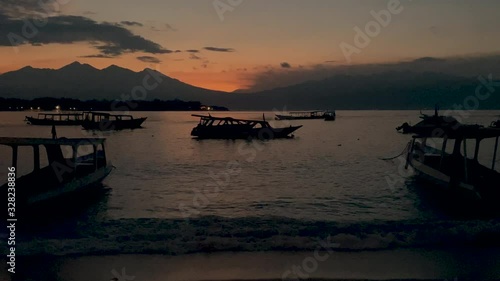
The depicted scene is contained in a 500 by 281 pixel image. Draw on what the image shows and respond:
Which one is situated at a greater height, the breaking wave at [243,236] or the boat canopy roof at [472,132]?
the boat canopy roof at [472,132]

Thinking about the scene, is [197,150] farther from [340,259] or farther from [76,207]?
[340,259]

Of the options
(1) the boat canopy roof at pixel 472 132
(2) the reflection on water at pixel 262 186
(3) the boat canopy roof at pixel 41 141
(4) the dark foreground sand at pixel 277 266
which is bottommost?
(2) the reflection on water at pixel 262 186

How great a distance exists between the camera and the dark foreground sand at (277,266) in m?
8.44

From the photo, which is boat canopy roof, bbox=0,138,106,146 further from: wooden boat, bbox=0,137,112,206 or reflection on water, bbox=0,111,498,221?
reflection on water, bbox=0,111,498,221

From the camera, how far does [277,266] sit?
9133 mm

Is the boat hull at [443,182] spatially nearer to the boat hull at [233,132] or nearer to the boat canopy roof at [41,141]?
the boat canopy roof at [41,141]

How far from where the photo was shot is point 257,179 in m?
25.1

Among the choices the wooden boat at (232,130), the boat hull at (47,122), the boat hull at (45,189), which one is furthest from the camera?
the boat hull at (47,122)

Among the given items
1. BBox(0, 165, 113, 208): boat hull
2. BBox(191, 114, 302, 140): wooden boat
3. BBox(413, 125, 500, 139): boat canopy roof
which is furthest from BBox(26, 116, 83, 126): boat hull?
BBox(413, 125, 500, 139): boat canopy roof

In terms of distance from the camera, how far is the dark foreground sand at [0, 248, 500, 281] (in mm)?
8438

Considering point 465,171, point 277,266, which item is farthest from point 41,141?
point 465,171

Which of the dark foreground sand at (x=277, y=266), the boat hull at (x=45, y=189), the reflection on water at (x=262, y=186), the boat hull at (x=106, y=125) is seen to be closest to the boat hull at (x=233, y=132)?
the reflection on water at (x=262, y=186)

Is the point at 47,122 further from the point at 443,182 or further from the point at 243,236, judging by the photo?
the point at 243,236

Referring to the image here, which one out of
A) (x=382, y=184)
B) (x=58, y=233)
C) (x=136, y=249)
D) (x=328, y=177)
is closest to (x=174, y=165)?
(x=328, y=177)
